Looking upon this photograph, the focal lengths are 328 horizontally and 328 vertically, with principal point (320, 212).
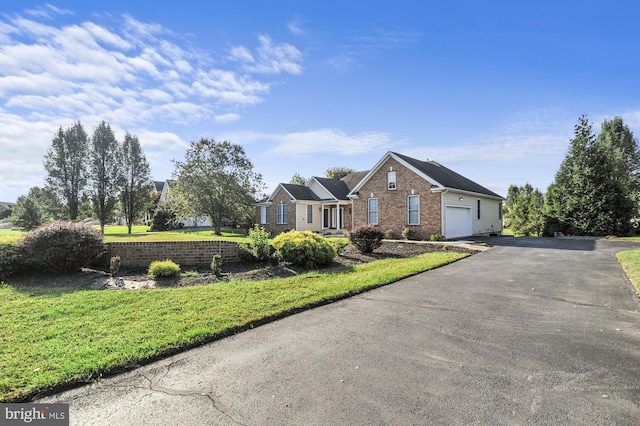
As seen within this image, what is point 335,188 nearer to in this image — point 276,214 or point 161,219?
point 276,214

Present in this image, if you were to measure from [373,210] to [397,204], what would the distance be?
76.4 inches

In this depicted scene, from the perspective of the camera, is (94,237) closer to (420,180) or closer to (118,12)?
(118,12)

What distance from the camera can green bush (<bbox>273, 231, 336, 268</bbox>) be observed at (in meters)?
10.7

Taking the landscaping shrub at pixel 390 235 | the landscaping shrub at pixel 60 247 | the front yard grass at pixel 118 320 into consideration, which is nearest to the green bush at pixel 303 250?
the front yard grass at pixel 118 320

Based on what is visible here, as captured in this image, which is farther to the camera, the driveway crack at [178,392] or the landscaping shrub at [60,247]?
the landscaping shrub at [60,247]

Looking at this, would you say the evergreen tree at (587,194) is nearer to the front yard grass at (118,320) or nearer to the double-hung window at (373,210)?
the double-hung window at (373,210)

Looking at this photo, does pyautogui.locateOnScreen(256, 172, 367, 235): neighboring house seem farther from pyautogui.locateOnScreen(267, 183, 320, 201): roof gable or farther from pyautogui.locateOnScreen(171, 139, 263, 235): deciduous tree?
pyautogui.locateOnScreen(171, 139, 263, 235): deciduous tree

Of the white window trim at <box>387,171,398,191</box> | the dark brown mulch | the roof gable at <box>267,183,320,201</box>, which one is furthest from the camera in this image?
the roof gable at <box>267,183,320,201</box>

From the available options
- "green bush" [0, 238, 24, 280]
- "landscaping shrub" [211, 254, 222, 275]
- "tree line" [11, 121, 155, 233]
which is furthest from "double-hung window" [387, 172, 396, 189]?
"tree line" [11, 121, 155, 233]

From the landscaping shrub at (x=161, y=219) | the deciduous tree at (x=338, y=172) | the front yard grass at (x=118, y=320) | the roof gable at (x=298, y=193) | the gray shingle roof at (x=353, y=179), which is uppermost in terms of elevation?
the deciduous tree at (x=338, y=172)

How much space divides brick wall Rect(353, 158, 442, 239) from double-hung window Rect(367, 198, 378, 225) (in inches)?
10.1

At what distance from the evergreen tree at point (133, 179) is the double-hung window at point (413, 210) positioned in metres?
27.3

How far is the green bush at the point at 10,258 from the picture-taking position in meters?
8.40

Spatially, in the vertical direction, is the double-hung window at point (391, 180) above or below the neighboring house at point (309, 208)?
above
